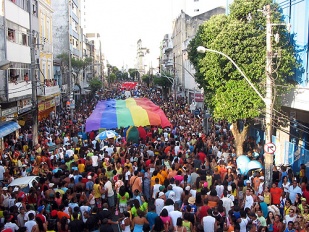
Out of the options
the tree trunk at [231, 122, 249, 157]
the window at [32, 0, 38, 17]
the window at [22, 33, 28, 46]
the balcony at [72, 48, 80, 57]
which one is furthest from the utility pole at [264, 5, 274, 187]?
the balcony at [72, 48, 80, 57]

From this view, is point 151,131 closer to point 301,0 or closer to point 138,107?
point 138,107

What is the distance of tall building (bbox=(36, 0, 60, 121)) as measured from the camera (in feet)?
105

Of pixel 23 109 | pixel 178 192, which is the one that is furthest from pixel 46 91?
pixel 178 192

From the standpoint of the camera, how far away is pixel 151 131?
23703mm

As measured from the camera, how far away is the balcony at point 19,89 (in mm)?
23934

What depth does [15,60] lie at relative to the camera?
82.1ft

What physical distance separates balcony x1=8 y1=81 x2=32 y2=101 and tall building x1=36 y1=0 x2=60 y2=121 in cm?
218

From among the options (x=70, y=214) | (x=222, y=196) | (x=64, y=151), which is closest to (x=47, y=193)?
(x=70, y=214)

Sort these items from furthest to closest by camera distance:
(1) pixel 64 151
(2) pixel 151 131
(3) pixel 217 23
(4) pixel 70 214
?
1. (2) pixel 151 131
2. (3) pixel 217 23
3. (1) pixel 64 151
4. (4) pixel 70 214

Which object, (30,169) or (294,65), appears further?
(294,65)

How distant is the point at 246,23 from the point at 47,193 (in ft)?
36.7

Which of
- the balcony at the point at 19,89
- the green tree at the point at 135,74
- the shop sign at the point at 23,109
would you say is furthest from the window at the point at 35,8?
the green tree at the point at 135,74

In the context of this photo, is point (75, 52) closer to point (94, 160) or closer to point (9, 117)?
point (9, 117)

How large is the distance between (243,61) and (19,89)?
1434 cm
